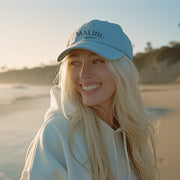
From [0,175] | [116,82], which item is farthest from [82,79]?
[0,175]

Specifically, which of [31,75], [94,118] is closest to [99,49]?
[94,118]

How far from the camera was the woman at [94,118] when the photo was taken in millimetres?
1275

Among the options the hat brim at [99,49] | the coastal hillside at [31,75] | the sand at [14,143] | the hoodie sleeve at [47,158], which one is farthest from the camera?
the coastal hillside at [31,75]

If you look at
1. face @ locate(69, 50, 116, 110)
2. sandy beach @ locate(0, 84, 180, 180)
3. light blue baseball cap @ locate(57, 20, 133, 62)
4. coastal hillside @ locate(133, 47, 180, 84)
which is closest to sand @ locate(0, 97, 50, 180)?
sandy beach @ locate(0, 84, 180, 180)

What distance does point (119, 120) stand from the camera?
5.64 ft

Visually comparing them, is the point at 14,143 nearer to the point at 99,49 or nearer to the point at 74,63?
the point at 74,63

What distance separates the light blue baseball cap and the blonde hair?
0.08 meters

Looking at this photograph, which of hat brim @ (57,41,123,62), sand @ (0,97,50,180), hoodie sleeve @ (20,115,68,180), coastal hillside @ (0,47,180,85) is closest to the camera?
hoodie sleeve @ (20,115,68,180)

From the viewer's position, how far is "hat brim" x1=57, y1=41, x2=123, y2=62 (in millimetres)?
1384

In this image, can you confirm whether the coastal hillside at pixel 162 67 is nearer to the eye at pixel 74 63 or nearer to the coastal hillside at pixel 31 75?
the coastal hillside at pixel 31 75

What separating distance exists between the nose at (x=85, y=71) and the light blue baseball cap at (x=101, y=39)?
0.16 m

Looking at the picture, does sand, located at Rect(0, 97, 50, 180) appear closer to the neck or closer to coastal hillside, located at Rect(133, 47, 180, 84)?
the neck

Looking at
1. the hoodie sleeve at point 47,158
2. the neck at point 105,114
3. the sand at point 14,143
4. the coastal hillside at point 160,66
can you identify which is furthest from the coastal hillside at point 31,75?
the hoodie sleeve at point 47,158

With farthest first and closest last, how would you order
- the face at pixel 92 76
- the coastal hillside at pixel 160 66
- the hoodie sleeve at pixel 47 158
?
the coastal hillside at pixel 160 66, the face at pixel 92 76, the hoodie sleeve at pixel 47 158
